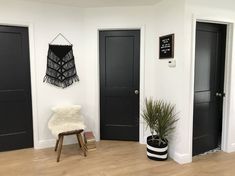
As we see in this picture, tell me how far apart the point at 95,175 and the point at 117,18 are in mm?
2412

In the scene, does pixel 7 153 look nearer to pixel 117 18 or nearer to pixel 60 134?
pixel 60 134

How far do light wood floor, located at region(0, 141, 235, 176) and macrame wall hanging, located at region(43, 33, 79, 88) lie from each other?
1.13m

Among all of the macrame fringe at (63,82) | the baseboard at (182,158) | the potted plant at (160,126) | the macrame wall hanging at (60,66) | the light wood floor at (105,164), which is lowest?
the light wood floor at (105,164)

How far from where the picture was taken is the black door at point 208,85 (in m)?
2.97

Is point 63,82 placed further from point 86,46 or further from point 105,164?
point 105,164

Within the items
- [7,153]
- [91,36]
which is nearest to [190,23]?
[91,36]

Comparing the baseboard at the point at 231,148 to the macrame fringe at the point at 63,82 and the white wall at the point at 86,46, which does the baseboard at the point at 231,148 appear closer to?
the white wall at the point at 86,46

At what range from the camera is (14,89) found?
10.5ft

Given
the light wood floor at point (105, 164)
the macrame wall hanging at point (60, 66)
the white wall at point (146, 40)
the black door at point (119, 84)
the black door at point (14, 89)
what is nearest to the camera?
the light wood floor at point (105, 164)

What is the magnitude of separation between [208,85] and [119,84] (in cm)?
142

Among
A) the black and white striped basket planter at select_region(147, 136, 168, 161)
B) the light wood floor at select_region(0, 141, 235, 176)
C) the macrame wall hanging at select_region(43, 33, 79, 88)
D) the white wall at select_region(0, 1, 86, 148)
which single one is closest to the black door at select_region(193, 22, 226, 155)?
the light wood floor at select_region(0, 141, 235, 176)

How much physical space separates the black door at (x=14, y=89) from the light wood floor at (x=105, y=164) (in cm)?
26

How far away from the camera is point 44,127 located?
340 centimetres

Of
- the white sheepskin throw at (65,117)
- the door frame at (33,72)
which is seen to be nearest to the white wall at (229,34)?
the white sheepskin throw at (65,117)
